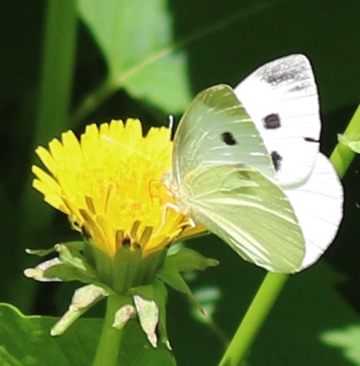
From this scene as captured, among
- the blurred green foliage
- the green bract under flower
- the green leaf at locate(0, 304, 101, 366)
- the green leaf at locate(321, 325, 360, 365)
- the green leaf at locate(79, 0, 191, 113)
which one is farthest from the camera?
the green leaf at locate(79, 0, 191, 113)

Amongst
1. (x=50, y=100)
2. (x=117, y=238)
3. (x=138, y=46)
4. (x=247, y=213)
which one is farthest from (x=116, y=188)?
(x=138, y=46)

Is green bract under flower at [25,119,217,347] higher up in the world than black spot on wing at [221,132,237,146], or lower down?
lower down

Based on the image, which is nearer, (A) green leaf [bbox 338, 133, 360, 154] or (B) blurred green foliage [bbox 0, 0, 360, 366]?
(A) green leaf [bbox 338, 133, 360, 154]

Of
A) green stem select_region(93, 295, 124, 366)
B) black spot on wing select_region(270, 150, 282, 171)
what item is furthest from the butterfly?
green stem select_region(93, 295, 124, 366)

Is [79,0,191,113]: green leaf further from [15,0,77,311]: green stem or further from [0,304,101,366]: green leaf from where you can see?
[0,304,101,366]: green leaf

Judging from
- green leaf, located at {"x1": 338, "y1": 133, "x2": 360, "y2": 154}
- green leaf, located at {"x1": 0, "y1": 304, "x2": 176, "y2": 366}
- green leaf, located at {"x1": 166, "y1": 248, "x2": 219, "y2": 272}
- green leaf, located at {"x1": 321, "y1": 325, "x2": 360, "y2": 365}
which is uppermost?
green leaf, located at {"x1": 338, "y1": 133, "x2": 360, "y2": 154}

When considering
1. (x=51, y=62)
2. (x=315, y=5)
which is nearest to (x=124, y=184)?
(x=51, y=62)

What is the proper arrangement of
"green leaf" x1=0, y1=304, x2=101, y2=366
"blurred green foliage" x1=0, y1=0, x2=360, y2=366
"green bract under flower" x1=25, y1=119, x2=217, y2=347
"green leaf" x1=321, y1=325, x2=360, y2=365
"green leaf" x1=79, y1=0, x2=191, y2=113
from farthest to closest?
"green leaf" x1=79, y1=0, x2=191, y2=113 < "blurred green foliage" x1=0, y1=0, x2=360, y2=366 < "green leaf" x1=321, y1=325, x2=360, y2=365 < "green leaf" x1=0, y1=304, x2=101, y2=366 < "green bract under flower" x1=25, y1=119, x2=217, y2=347

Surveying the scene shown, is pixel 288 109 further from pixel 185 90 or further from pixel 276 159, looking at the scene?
pixel 185 90

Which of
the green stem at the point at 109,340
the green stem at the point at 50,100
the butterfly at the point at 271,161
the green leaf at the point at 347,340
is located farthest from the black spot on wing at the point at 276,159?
the green stem at the point at 50,100

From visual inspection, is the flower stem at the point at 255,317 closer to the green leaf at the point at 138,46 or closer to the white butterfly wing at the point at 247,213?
the white butterfly wing at the point at 247,213
